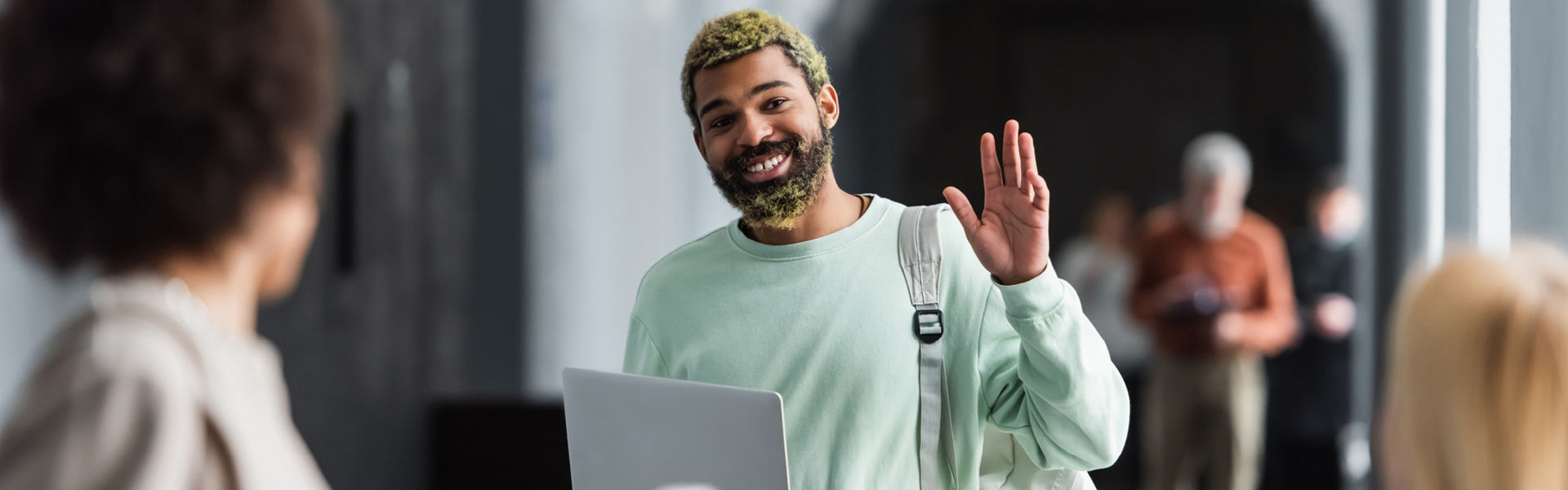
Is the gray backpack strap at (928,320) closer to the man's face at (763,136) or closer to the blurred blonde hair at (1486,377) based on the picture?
the man's face at (763,136)

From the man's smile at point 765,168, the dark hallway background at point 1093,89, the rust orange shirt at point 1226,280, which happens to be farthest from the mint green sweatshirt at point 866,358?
the dark hallway background at point 1093,89

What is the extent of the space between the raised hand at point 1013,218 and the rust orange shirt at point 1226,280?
2.87 metres

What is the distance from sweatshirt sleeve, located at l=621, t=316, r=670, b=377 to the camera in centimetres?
146

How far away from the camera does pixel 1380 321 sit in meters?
4.55

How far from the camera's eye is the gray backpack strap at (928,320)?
4.34 feet

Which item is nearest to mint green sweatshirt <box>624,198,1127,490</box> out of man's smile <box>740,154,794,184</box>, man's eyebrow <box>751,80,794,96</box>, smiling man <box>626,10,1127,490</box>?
smiling man <box>626,10,1127,490</box>

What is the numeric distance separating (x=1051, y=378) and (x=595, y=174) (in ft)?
10.0

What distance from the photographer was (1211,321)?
3807mm

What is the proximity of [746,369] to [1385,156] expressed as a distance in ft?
13.8

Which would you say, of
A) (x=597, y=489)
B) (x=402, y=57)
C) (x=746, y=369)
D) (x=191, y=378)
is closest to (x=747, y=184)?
(x=746, y=369)

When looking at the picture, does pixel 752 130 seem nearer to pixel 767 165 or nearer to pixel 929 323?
pixel 767 165

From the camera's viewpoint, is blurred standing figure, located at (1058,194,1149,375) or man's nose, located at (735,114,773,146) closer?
man's nose, located at (735,114,773,146)

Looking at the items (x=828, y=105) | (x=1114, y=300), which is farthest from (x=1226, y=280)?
(x=828, y=105)

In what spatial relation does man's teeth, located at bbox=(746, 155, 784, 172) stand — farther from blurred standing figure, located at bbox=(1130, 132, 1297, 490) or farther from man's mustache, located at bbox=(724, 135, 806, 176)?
blurred standing figure, located at bbox=(1130, 132, 1297, 490)
